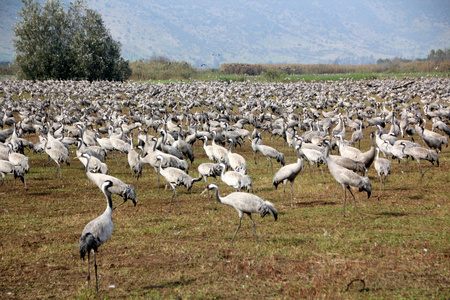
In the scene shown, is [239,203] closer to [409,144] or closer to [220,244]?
[220,244]

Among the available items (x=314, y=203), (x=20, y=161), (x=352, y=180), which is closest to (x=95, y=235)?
(x=352, y=180)

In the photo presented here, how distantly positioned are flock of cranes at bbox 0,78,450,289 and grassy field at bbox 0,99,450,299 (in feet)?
2.00

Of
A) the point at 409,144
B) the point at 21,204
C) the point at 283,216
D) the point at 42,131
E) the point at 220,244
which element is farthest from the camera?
the point at 42,131

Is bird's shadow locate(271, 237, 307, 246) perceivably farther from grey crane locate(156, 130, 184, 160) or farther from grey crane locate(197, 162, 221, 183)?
grey crane locate(156, 130, 184, 160)

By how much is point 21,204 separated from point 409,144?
1288 cm

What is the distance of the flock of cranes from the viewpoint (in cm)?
1102

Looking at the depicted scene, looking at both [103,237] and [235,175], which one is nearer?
[103,237]

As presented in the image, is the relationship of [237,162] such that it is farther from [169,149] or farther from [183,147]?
[183,147]

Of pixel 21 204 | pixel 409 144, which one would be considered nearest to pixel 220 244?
pixel 21 204

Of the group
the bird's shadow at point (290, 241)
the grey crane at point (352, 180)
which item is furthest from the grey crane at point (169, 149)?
the bird's shadow at point (290, 241)

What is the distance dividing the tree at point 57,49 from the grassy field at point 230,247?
4383 cm

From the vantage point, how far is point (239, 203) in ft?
28.6

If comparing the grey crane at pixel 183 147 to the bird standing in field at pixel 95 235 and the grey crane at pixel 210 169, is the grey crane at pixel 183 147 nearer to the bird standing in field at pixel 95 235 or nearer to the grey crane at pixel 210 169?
the grey crane at pixel 210 169

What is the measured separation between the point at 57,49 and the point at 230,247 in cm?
5284
